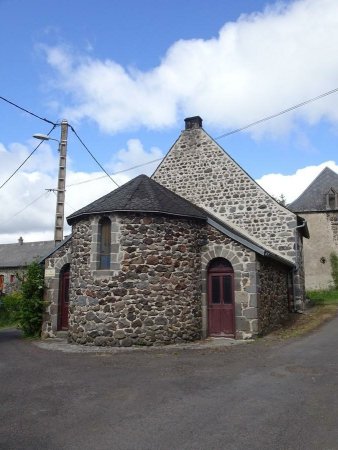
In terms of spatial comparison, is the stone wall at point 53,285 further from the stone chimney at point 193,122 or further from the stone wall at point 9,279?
the stone wall at point 9,279

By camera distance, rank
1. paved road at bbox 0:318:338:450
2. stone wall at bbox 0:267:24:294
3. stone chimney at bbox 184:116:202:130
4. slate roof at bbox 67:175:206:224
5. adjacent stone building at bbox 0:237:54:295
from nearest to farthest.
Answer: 1. paved road at bbox 0:318:338:450
2. slate roof at bbox 67:175:206:224
3. stone chimney at bbox 184:116:202:130
4. stone wall at bbox 0:267:24:294
5. adjacent stone building at bbox 0:237:54:295

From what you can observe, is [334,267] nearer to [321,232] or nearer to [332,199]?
[321,232]

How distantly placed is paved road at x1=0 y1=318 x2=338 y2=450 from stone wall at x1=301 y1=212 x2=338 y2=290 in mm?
20317

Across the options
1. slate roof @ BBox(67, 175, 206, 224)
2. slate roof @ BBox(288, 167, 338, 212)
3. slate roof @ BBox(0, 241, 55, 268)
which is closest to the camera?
slate roof @ BBox(67, 175, 206, 224)

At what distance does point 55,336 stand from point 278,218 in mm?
9529

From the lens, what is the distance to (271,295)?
1400 centimetres

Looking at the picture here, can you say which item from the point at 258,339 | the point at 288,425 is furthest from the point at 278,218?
the point at 288,425

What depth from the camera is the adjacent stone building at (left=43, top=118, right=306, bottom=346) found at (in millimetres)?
11828

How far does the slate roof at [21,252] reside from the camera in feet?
127

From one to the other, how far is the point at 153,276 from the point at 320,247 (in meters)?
20.9

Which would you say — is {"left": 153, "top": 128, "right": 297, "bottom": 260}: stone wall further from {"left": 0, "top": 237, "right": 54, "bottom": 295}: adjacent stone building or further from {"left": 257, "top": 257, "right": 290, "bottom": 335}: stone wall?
{"left": 0, "top": 237, "right": 54, "bottom": 295}: adjacent stone building

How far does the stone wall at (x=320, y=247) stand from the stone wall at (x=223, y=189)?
14.0 meters

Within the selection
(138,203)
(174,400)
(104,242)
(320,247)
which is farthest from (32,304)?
(320,247)

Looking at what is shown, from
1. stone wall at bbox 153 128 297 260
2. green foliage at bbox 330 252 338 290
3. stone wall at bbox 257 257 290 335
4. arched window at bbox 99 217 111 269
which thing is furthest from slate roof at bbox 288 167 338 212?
arched window at bbox 99 217 111 269
